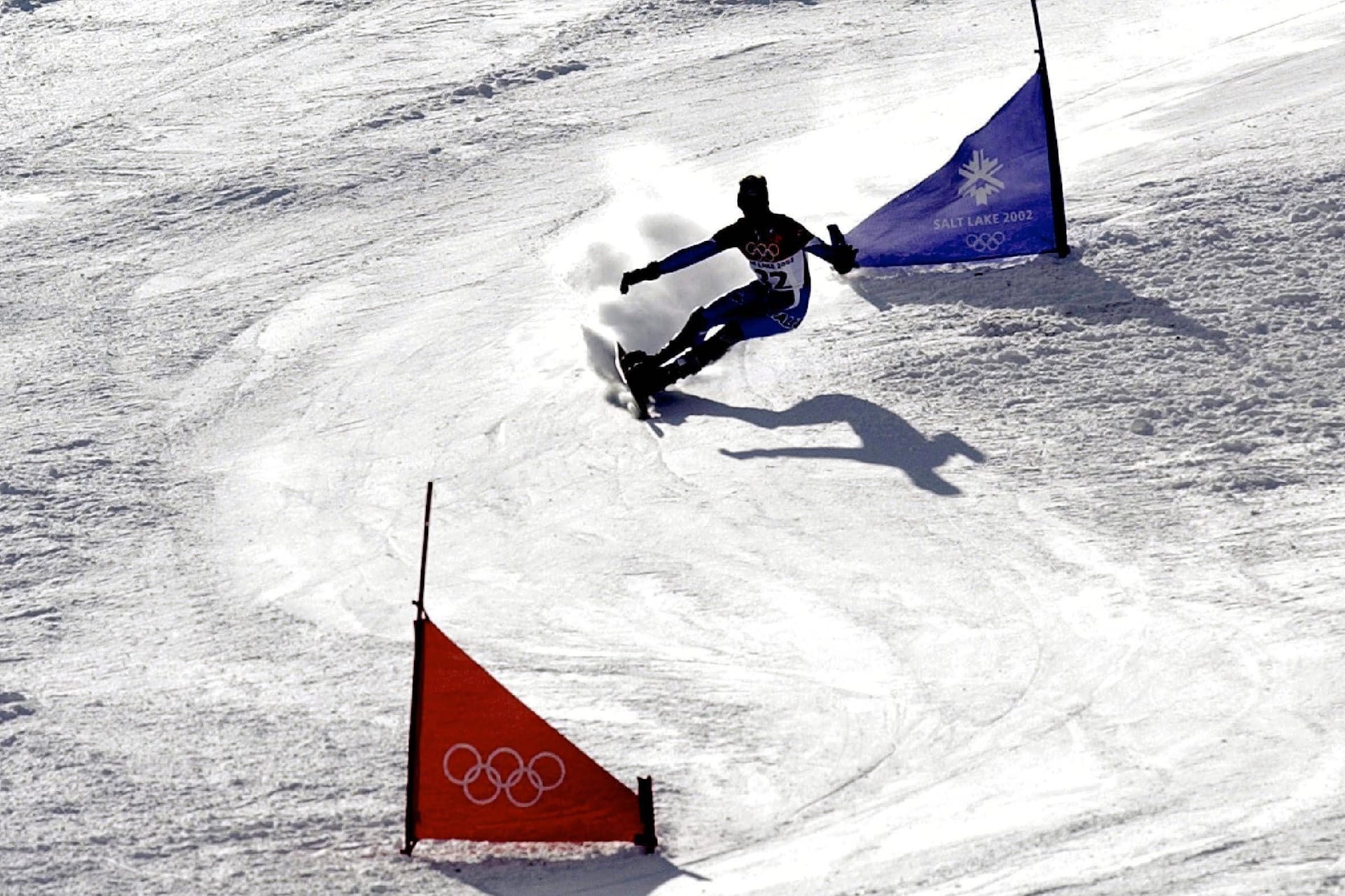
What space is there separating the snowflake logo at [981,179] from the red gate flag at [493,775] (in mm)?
5803

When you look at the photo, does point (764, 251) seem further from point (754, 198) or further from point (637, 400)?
point (637, 400)

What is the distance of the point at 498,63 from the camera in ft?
52.2

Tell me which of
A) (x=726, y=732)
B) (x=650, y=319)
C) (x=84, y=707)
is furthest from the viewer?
(x=650, y=319)

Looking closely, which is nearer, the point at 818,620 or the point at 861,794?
the point at 861,794

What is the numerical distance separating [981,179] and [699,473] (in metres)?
3.00

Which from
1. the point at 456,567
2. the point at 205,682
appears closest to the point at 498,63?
the point at 456,567

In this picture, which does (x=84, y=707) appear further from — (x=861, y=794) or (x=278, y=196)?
(x=278, y=196)

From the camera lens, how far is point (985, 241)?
11.0m

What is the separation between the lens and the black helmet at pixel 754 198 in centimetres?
992

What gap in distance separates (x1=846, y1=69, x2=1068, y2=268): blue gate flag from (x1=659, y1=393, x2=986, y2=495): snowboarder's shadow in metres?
1.71

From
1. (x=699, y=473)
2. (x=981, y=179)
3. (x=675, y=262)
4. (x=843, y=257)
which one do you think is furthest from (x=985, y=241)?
(x=699, y=473)

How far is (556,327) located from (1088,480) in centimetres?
381

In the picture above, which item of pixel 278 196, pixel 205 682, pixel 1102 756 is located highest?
pixel 278 196

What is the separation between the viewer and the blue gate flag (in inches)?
429
